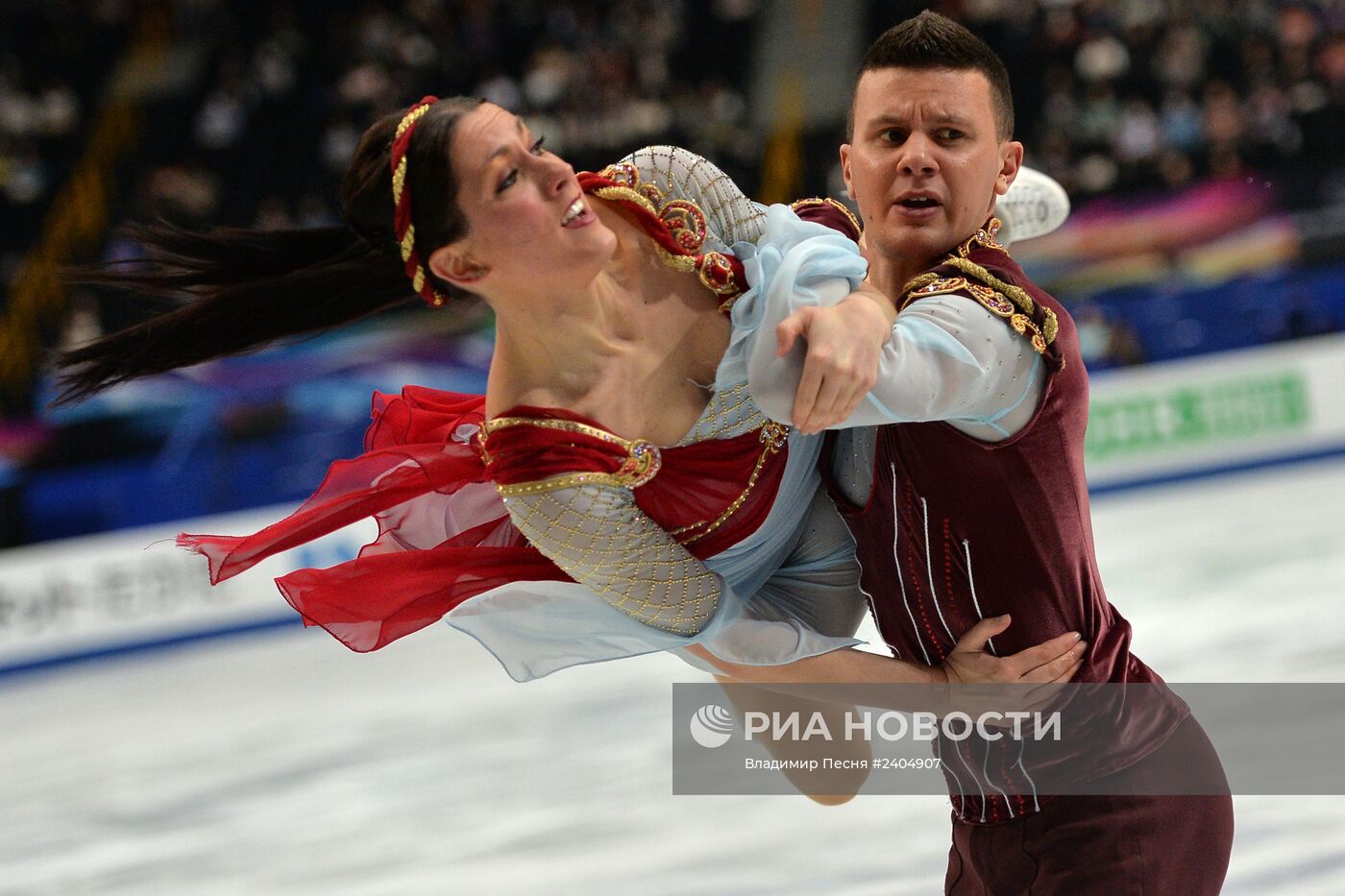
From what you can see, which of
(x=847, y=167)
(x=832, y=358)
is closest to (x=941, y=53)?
(x=847, y=167)

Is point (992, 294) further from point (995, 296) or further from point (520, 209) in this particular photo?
point (520, 209)

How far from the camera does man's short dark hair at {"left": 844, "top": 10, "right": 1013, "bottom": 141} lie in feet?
5.68

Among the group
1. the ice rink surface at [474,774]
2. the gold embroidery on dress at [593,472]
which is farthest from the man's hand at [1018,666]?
the ice rink surface at [474,774]

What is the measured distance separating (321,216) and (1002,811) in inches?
294

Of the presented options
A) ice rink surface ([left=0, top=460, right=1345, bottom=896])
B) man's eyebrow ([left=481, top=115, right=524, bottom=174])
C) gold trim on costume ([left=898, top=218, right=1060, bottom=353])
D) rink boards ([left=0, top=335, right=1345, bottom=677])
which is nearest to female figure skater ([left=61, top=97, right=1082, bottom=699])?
man's eyebrow ([left=481, top=115, right=524, bottom=174])

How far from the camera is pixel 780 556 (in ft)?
7.06

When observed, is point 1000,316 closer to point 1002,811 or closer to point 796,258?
point 796,258

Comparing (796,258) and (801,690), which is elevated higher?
(796,258)

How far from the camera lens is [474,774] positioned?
419 centimetres

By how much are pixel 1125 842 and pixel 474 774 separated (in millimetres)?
2604

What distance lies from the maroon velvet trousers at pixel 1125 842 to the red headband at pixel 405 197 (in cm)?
113

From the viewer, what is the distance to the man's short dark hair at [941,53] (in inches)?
68.2

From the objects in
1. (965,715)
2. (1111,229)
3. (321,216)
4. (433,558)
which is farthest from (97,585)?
(1111,229)

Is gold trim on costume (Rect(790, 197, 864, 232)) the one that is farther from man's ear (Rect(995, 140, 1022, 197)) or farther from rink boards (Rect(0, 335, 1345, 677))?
rink boards (Rect(0, 335, 1345, 677))
